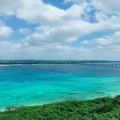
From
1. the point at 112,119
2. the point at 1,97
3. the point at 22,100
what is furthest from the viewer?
the point at 1,97

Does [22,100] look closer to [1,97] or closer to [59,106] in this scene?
[1,97]

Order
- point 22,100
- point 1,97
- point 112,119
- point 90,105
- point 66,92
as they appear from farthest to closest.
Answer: point 66,92 → point 1,97 → point 22,100 → point 90,105 → point 112,119

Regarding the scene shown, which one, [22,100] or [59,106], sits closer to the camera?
[59,106]

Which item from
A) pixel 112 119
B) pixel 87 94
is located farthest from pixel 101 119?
pixel 87 94

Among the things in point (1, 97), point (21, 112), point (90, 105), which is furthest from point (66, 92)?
point (21, 112)

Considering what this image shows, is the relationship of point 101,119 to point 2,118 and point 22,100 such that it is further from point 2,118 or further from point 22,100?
point 22,100

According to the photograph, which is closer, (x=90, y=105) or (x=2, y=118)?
(x=2, y=118)
